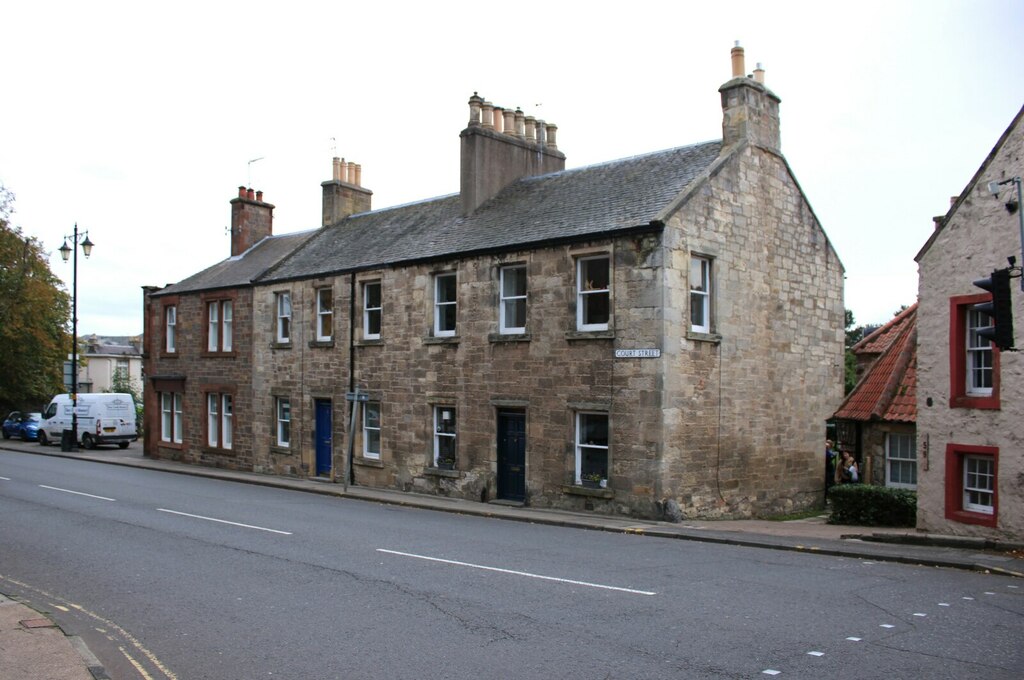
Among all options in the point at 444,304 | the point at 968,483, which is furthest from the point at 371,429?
the point at 968,483

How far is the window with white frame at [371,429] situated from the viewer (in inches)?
961

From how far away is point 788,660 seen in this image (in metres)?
7.27

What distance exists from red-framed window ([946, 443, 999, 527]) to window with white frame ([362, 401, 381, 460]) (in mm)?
14584

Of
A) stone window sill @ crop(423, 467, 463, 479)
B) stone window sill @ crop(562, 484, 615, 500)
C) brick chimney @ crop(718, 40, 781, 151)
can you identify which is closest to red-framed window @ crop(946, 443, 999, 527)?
stone window sill @ crop(562, 484, 615, 500)

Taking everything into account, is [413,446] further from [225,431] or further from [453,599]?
[453,599]

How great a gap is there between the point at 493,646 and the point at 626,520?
404 inches

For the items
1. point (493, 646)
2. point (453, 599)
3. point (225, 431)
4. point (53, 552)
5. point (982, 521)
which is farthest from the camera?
point (225, 431)

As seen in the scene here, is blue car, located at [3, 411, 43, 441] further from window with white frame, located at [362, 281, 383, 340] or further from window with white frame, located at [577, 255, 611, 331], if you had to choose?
window with white frame, located at [577, 255, 611, 331]

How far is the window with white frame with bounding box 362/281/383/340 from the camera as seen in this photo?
24.8m

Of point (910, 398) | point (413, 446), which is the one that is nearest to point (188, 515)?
point (413, 446)

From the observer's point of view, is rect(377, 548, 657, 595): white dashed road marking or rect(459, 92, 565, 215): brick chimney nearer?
rect(377, 548, 657, 595): white dashed road marking

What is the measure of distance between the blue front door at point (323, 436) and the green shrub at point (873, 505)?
47.3ft

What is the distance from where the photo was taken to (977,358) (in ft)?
49.3

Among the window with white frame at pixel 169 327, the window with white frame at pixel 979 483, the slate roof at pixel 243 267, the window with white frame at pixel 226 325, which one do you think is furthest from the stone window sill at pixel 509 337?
the window with white frame at pixel 169 327
